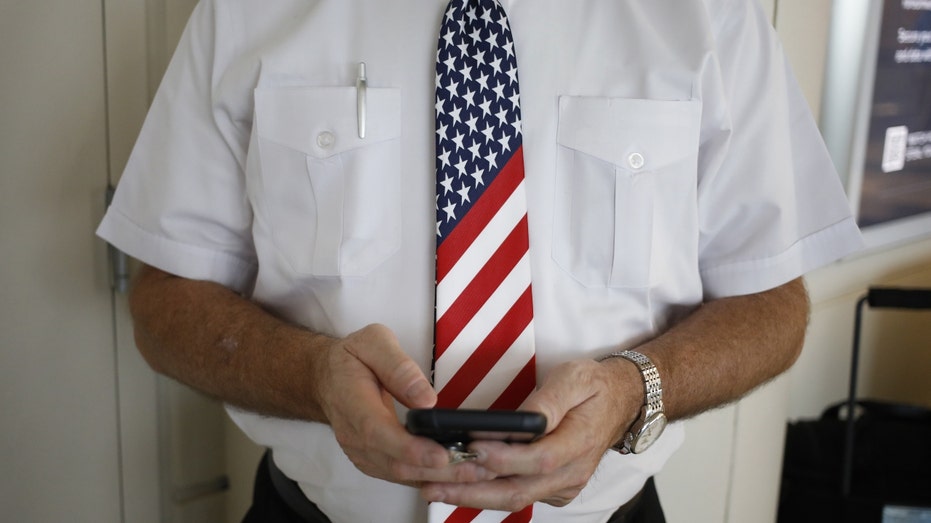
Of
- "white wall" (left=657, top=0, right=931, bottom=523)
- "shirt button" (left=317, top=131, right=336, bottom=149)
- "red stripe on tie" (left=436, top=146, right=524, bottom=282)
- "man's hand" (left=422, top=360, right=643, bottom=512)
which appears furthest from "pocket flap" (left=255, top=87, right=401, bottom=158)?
"white wall" (left=657, top=0, right=931, bottom=523)

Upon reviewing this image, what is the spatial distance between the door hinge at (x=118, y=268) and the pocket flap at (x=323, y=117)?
520 millimetres

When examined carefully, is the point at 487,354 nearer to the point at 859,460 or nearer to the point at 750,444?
the point at 750,444

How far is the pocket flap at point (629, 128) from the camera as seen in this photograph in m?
1.03

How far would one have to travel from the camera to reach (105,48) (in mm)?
1414

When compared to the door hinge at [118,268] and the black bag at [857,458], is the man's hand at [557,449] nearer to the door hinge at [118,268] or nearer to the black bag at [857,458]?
the door hinge at [118,268]

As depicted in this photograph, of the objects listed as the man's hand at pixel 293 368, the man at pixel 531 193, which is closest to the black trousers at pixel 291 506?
the man at pixel 531 193

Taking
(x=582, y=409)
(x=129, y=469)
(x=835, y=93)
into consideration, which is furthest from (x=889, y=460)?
(x=129, y=469)

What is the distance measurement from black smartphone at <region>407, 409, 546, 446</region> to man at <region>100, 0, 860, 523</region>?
225mm

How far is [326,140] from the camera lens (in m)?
1.05

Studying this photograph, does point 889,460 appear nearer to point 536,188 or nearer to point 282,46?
point 536,188

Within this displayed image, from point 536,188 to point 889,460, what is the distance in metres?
1.56

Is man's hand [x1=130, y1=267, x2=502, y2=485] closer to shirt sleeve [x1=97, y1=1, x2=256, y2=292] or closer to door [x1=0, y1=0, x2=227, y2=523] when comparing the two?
shirt sleeve [x1=97, y1=1, x2=256, y2=292]

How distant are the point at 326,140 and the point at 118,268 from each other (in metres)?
0.60

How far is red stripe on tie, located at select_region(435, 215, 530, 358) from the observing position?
0.96 m
